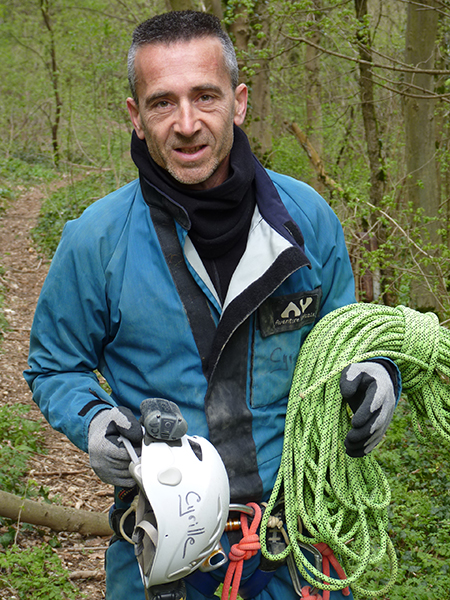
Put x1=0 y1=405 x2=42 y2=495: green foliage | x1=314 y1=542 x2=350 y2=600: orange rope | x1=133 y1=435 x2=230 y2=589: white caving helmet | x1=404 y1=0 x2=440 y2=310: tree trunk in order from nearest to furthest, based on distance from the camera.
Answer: x1=133 y1=435 x2=230 y2=589: white caving helmet
x1=314 y1=542 x2=350 y2=600: orange rope
x1=0 y1=405 x2=42 y2=495: green foliage
x1=404 y1=0 x2=440 y2=310: tree trunk

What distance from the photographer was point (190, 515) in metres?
1.76

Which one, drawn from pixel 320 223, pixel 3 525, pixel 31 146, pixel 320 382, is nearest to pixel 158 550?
pixel 320 382

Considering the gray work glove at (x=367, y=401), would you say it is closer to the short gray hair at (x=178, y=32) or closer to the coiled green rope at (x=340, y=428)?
the coiled green rope at (x=340, y=428)

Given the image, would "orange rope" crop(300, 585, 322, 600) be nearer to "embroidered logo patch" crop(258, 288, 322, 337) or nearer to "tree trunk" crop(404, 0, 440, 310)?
"embroidered logo patch" crop(258, 288, 322, 337)

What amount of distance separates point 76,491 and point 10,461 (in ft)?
1.64

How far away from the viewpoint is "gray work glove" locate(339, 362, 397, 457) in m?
1.97

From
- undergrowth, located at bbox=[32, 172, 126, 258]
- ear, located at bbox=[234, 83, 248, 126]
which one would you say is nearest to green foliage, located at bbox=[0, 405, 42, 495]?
ear, located at bbox=[234, 83, 248, 126]

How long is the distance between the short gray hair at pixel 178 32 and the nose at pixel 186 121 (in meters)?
0.21

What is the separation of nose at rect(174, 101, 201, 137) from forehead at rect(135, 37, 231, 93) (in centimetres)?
7

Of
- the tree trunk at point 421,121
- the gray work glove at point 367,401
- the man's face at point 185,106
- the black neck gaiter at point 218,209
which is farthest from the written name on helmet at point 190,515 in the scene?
the tree trunk at point 421,121

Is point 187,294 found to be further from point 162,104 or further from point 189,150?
point 162,104

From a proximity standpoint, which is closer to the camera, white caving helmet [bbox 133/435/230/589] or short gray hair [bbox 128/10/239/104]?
white caving helmet [bbox 133/435/230/589]

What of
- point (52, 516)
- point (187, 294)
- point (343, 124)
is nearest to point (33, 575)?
point (52, 516)

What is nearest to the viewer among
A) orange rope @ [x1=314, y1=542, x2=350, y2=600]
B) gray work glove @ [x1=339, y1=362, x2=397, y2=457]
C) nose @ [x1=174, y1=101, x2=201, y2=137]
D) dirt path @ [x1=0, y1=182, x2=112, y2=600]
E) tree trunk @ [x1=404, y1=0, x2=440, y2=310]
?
gray work glove @ [x1=339, y1=362, x2=397, y2=457]
